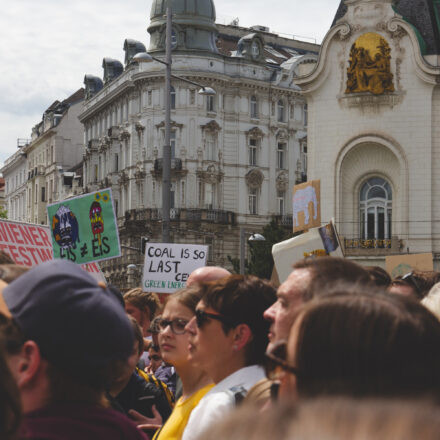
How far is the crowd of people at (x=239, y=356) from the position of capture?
1.33 metres

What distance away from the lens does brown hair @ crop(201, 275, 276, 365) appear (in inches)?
195

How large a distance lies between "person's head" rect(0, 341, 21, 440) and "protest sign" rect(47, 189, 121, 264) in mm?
10369

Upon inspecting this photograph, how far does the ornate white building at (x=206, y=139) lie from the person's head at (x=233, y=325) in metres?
57.8

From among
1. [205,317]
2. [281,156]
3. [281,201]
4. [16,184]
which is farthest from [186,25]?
[205,317]

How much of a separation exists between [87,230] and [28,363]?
10060 mm

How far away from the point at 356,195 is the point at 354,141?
7.32 feet

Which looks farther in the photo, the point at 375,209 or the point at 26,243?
the point at 375,209

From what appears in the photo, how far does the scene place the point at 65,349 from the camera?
2914 mm

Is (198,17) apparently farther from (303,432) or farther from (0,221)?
(303,432)

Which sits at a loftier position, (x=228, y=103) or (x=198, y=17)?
(x=198, y=17)

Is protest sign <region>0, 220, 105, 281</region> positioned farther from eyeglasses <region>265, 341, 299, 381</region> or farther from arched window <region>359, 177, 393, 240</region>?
arched window <region>359, 177, 393, 240</region>

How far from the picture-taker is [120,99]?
70.1m

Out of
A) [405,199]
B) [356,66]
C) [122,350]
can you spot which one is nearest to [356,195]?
[405,199]

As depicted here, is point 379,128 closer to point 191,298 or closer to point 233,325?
point 191,298
